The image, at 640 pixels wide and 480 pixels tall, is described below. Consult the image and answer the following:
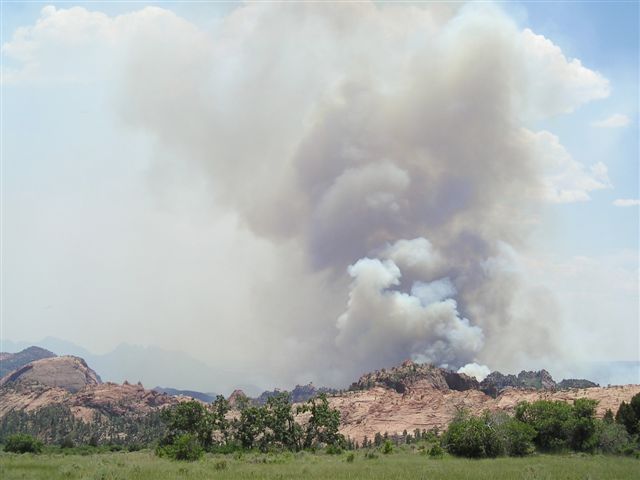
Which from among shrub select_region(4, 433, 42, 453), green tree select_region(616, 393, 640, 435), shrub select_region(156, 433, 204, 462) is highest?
green tree select_region(616, 393, 640, 435)

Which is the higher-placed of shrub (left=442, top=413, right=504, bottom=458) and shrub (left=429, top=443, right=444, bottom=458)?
shrub (left=442, top=413, right=504, bottom=458)

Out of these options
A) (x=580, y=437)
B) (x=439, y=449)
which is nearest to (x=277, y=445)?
(x=439, y=449)

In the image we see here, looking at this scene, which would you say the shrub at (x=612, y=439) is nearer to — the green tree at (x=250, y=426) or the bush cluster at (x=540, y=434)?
the bush cluster at (x=540, y=434)

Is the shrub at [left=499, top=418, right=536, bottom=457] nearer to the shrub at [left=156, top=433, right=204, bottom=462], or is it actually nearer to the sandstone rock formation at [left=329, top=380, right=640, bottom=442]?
the shrub at [left=156, top=433, right=204, bottom=462]

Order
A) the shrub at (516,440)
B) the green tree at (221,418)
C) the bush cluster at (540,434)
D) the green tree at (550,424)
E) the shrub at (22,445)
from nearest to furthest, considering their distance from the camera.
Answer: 1. the bush cluster at (540,434)
2. the shrub at (516,440)
3. the green tree at (550,424)
4. the shrub at (22,445)
5. the green tree at (221,418)

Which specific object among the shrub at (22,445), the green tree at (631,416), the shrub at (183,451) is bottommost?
the shrub at (22,445)

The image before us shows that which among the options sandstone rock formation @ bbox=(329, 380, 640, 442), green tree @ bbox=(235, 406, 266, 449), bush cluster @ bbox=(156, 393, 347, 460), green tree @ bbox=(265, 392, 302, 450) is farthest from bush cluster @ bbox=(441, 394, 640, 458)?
sandstone rock formation @ bbox=(329, 380, 640, 442)

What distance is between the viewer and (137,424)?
559ft

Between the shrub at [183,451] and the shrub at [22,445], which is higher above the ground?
the shrub at [183,451]

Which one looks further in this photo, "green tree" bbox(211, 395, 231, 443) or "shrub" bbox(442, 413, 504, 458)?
"green tree" bbox(211, 395, 231, 443)

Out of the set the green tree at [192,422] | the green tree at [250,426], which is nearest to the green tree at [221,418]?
the green tree at [192,422]

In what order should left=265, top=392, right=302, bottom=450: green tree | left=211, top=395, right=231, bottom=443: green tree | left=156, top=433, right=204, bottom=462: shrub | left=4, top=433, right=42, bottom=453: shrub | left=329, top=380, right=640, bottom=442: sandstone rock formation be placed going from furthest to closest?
left=329, top=380, right=640, bottom=442: sandstone rock formation → left=265, top=392, right=302, bottom=450: green tree → left=211, top=395, right=231, bottom=443: green tree → left=4, top=433, right=42, bottom=453: shrub → left=156, top=433, right=204, bottom=462: shrub

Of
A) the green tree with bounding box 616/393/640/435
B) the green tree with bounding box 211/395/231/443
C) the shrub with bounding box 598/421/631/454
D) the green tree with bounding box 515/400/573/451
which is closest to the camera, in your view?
the shrub with bounding box 598/421/631/454

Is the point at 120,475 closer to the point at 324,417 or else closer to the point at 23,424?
the point at 324,417
